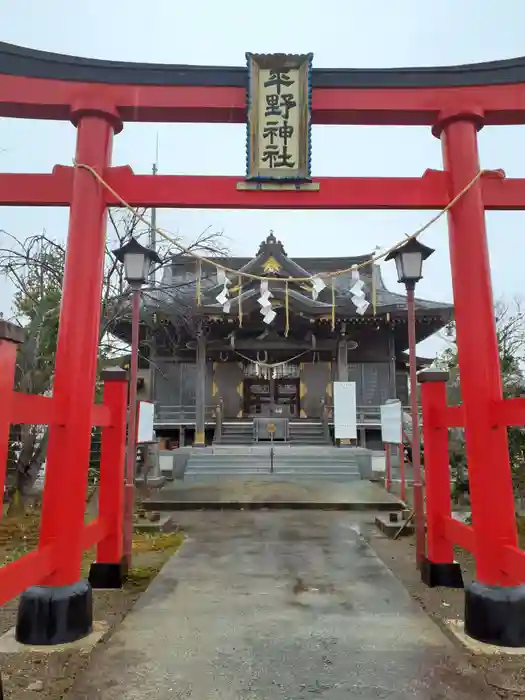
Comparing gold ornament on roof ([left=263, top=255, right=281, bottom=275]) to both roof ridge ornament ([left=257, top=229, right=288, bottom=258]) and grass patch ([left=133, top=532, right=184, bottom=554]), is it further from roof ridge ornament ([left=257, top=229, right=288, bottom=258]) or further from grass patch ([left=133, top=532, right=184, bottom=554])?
grass patch ([left=133, top=532, right=184, bottom=554])

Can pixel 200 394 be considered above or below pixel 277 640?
above

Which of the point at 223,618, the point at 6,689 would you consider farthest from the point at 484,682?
the point at 6,689

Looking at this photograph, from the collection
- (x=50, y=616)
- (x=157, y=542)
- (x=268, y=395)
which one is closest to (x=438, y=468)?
(x=50, y=616)

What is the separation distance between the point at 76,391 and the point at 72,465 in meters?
0.58

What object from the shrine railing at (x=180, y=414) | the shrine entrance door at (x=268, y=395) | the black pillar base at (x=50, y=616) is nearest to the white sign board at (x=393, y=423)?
the black pillar base at (x=50, y=616)

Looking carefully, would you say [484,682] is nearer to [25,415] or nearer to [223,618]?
[223,618]

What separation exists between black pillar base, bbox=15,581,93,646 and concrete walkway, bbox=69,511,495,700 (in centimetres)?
33

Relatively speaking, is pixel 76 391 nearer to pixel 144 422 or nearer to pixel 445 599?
pixel 445 599

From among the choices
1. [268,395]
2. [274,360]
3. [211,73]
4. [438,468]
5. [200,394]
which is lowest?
[438,468]

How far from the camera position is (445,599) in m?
4.63

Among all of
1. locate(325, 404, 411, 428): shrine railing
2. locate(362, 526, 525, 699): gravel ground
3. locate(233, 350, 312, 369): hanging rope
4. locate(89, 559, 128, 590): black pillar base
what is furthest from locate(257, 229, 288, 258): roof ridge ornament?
locate(89, 559, 128, 590): black pillar base

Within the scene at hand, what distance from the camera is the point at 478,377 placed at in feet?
13.2

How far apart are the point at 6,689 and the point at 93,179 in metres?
3.79

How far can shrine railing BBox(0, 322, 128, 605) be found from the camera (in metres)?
2.68
